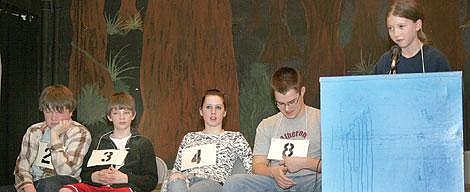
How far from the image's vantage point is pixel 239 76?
16.4 feet

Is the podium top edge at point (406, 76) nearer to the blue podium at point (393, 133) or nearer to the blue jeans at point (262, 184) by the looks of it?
the blue podium at point (393, 133)

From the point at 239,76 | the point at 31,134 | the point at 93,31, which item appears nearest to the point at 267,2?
the point at 239,76

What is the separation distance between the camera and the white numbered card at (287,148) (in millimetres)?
3268

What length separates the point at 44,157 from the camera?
368cm

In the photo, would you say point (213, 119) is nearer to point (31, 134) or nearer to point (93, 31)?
point (31, 134)

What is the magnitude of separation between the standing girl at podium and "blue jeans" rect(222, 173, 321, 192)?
0.97 meters

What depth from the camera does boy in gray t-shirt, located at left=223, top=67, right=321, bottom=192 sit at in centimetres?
322

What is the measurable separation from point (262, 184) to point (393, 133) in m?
1.78

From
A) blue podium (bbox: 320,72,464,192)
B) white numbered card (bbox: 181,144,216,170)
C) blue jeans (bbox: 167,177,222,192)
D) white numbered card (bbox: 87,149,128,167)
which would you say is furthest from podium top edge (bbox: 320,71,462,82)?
white numbered card (bbox: 87,149,128,167)

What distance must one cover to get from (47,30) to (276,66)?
187 cm

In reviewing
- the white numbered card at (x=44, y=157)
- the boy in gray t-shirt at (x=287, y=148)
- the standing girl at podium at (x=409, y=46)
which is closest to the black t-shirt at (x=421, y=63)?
the standing girl at podium at (x=409, y=46)

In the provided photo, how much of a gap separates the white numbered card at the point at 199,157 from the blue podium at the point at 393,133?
1.92m

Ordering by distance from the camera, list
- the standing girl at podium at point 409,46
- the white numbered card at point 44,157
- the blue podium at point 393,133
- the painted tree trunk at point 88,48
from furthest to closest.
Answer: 1. the painted tree trunk at point 88,48
2. the white numbered card at point 44,157
3. the standing girl at podium at point 409,46
4. the blue podium at point 393,133

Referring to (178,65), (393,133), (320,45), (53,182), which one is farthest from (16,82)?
(393,133)
